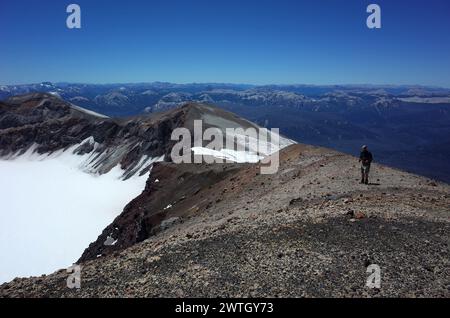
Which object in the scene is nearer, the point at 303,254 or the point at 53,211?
the point at 303,254

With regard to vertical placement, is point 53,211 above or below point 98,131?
below

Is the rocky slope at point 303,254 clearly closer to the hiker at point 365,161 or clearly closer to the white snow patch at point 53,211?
the hiker at point 365,161

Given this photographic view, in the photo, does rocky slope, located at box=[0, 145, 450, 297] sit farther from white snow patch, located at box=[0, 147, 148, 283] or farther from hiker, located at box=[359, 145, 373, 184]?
white snow patch, located at box=[0, 147, 148, 283]

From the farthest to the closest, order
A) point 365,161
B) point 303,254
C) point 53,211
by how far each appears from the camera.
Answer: point 53,211 < point 365,161 < point 303,254

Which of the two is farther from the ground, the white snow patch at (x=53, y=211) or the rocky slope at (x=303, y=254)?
the rocky slope at (x=303, y=254)

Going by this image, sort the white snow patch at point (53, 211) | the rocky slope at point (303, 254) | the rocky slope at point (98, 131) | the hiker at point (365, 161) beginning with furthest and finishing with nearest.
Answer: the rocky slope at point (98, 131) < the white snow patch at point (53, 211) < the hiker at point (365, 161) < the rocky slope at point (303, 254)

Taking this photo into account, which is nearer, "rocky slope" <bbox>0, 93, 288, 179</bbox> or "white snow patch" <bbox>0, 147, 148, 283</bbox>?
"white snow patch" <bbox>0, 147, 148, 283</bbox>

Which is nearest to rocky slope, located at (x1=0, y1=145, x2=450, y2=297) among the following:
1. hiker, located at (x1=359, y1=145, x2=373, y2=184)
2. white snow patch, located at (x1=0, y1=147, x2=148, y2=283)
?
hiker, located at (x1=359, y1=145, x2=373, y2=184)

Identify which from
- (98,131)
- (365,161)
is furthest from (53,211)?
(365,161)

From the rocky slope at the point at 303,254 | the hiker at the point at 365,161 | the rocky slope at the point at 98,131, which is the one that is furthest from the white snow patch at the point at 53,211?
the hiker at the point at 365,161

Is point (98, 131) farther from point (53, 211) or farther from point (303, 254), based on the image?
point (303, 254)

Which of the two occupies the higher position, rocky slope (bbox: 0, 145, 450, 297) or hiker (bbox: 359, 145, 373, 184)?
hiker (bbox: 359, 145, 373, 184)

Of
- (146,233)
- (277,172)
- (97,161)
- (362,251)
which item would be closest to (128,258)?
(362,251)
